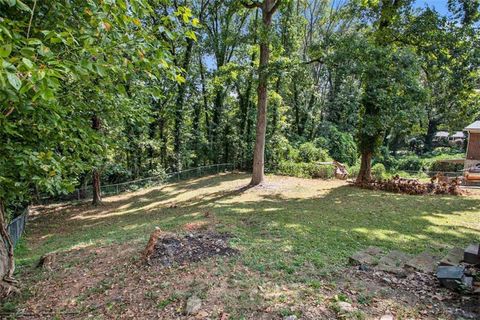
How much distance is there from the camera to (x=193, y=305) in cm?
289

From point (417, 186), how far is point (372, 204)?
Result: 301cm

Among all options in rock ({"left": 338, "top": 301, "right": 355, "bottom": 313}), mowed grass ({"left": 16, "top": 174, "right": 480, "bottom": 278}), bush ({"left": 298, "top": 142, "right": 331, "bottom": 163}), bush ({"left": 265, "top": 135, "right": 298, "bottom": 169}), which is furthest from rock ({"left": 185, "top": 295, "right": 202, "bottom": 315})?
bush ({"left": 298, "top": 142, "right": 331, "bottom": 163})

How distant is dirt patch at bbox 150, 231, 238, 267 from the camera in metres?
3.79

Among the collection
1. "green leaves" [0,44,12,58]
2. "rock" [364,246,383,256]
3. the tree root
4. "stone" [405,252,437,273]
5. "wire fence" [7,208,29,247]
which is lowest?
"wire fence" [7,208,29,247]

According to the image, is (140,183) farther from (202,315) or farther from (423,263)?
(423,263)

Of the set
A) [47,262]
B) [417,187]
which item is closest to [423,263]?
[47,262]

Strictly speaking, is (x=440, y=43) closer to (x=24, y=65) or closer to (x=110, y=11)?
(x=110, y=11)

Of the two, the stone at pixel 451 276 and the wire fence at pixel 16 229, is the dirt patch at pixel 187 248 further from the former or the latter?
the wire fence at pixel 16 229

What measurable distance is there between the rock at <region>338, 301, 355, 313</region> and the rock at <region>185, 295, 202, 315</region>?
1.36m

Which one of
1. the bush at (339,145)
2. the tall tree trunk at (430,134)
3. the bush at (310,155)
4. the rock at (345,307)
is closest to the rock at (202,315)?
the rock at (345,307)

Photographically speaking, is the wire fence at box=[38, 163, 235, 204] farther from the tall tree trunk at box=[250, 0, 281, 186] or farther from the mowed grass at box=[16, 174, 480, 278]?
the tall tree trunk at box=[250, 0, 281, 186]

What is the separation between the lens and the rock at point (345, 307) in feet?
9.03

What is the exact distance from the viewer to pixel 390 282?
338 cm

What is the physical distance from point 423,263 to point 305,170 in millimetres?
10647
